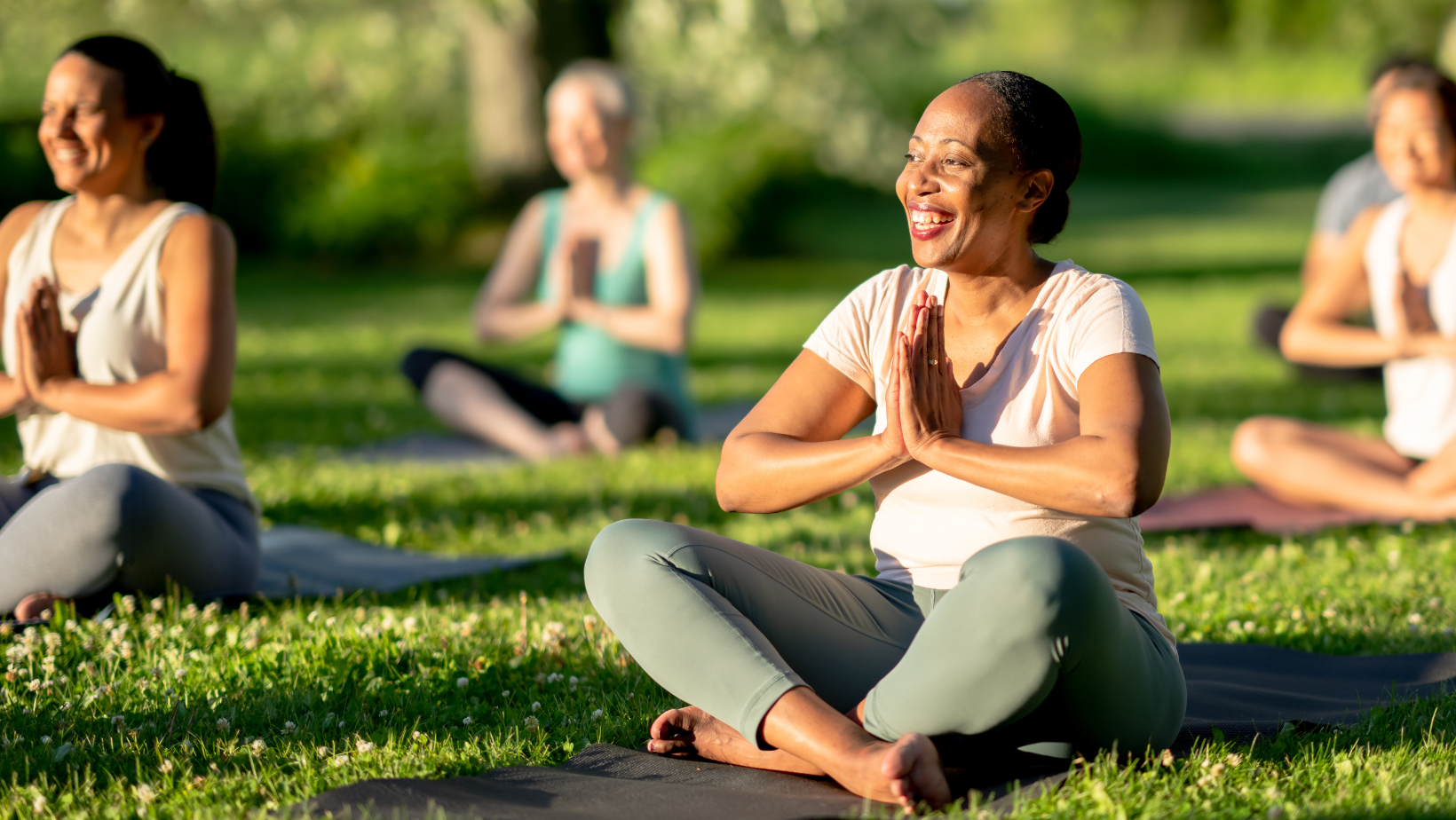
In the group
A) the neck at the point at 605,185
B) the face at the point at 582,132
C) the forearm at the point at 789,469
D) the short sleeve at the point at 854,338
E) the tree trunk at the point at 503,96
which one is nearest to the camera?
the forearm at the point at 789,469

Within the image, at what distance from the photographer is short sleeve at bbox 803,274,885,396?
3.47m

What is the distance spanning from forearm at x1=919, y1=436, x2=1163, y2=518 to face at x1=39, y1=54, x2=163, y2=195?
2.98 metres

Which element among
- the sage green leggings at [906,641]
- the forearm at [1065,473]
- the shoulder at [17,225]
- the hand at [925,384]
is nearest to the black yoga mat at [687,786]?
the sage green leggings at [906,641]

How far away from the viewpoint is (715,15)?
17.8 metres

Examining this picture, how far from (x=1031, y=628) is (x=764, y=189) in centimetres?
1984

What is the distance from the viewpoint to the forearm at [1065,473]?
9.81ft

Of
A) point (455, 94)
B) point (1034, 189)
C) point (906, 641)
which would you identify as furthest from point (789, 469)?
point (455, 94)

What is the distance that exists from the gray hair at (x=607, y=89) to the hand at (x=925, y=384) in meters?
4.60

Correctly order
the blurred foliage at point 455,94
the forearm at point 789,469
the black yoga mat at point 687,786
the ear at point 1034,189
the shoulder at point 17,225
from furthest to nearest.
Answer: the blurred foliage at point 455,94, the shoulder at point 17,225, the ear at point 1034,189, the forearm at point 789,469, the black yoga mat at point 687,786

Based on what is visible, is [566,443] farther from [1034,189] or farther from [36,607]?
[1034,189]

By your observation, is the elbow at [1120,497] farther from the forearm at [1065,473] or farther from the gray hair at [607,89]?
the gray hair at [607,89]

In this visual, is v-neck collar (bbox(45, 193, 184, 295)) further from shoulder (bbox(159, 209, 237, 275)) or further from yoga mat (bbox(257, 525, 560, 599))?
yoga mat (bbox(257, 525, 560, 599))

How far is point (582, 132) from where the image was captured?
759cm

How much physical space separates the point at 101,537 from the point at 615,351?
406 cm
